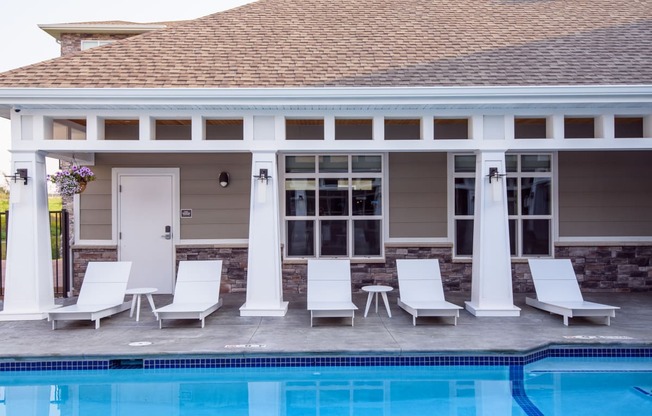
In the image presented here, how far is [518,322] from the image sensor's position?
24.1ft

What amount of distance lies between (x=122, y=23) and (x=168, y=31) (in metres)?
4.01

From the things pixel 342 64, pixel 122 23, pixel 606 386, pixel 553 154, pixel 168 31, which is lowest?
pixel 606 386

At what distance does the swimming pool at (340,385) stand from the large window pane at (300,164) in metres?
4.83

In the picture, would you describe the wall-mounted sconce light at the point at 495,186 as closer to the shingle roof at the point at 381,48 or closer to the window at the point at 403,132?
the shingle roof at the point at 381,48

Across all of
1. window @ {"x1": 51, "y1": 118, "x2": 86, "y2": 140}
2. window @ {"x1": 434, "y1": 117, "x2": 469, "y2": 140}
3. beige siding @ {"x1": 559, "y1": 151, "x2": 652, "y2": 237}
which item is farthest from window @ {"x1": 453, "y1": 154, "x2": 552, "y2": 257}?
window @ {"x1": 51, "y1": 118, "x2": 86, "y2": 140}

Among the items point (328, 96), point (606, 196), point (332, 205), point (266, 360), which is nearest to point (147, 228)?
point (332, 205)

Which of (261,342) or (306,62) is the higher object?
(306,62)

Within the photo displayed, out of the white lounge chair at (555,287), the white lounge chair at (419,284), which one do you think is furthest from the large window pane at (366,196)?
the white lounge chair at (555,287)

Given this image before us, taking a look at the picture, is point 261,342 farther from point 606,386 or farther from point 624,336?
point 624,336

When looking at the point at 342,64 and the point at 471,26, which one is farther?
the point at 471,26

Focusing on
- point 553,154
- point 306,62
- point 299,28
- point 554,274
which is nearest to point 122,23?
point 299,28

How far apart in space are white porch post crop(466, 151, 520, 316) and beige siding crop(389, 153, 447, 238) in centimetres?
233

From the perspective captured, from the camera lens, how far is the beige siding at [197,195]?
394 inches

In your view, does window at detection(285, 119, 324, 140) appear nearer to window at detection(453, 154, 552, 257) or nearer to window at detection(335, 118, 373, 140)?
window at detection(335, 118, 373, 140)
